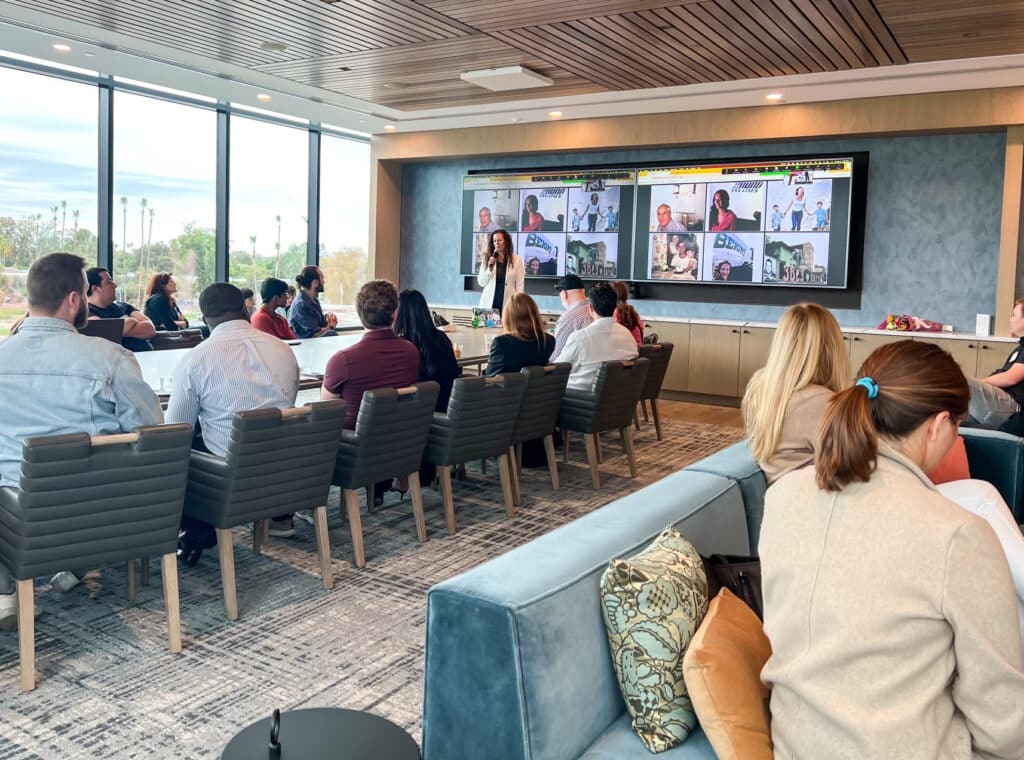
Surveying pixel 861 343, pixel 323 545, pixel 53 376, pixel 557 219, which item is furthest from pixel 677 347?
pixel 53 376

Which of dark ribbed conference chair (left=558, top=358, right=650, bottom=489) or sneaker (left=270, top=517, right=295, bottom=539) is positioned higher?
dark ribbed conference chair (left=558, top=358, right=650, bottom=489)

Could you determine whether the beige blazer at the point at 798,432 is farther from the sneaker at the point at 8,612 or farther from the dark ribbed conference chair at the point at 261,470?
the sneaker at the point at 8,612

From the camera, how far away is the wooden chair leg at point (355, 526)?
4111 millimetres

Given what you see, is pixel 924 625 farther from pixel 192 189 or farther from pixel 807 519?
pixel 192 189

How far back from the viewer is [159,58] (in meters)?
7.84

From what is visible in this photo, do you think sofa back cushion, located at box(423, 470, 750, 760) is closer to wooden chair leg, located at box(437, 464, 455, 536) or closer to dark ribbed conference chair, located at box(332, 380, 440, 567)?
dark ribbed conference chair, located at box(332, 380, 440, 567)

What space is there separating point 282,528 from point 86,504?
71.6 inches

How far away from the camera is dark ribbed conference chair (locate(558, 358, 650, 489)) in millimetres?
5688

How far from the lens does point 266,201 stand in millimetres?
10625

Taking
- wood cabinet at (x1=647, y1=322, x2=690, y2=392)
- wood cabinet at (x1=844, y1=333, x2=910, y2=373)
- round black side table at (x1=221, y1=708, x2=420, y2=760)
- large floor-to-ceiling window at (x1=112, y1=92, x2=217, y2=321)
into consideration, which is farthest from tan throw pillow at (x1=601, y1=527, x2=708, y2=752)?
large floor-to-ceiling window at (x1=112, y1=92, x2=217, y2=321)

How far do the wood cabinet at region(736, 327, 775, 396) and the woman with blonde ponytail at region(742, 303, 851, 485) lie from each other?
6.23 meters

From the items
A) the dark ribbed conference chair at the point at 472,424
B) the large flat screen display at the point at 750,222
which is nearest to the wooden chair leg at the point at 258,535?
the dark ribbed conference chair at the point at 472,424

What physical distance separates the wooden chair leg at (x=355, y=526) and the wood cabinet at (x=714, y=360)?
5.90 meters

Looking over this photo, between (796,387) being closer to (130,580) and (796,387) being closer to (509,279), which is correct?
(130,580)
